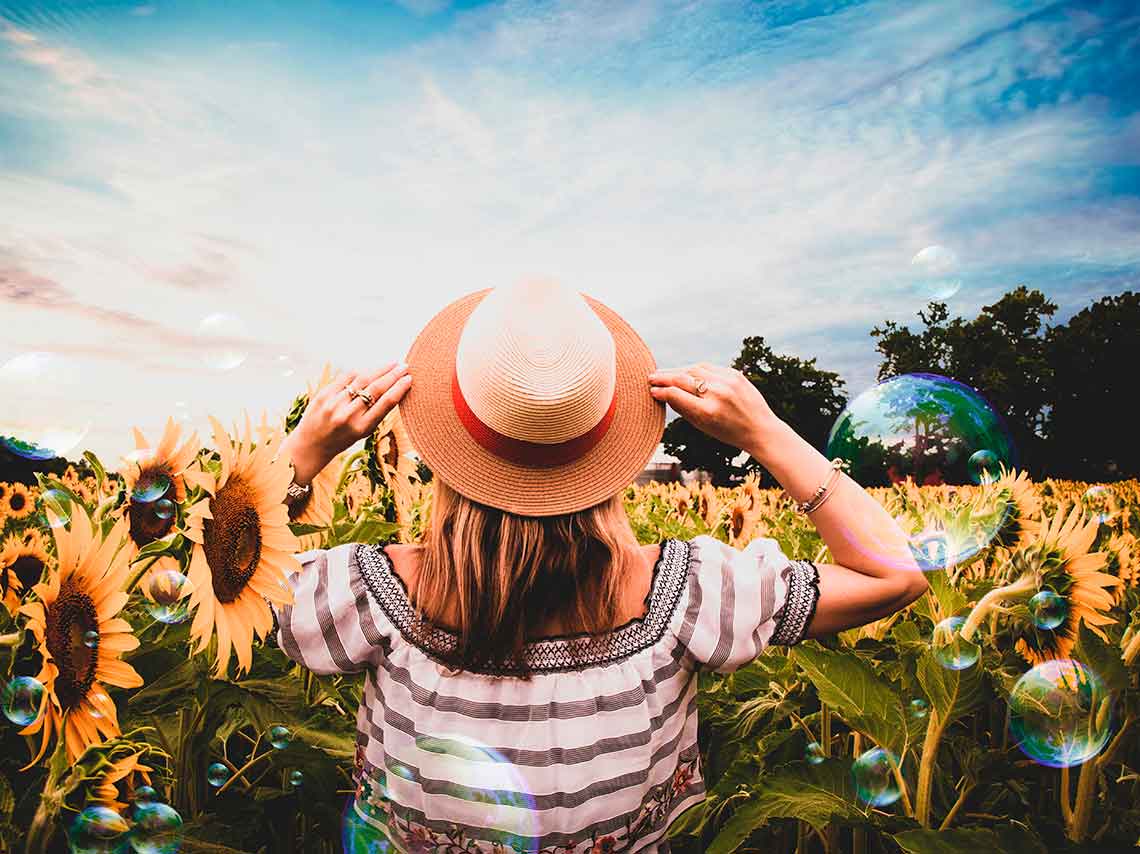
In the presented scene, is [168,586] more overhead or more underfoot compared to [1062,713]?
more overhead

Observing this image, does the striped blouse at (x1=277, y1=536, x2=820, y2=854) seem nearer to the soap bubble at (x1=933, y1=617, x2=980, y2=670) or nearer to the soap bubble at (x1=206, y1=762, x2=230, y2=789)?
the soap bubble at (x1=933, y1=617, x2=980, y2=670)

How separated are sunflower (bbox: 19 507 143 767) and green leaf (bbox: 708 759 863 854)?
1.15 metres

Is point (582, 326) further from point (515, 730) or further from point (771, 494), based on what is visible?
point (771, 494)

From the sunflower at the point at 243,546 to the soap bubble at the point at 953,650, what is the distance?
4.61 feet

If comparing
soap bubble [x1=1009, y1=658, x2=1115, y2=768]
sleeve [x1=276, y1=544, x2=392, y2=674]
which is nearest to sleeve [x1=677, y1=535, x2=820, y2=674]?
soap bubble [x1=1009, y1=658, x2=1115, y2=768]

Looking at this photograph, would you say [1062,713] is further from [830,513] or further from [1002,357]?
[1002,357]

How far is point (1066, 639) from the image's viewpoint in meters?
2.01

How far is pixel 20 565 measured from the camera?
62.4 inches

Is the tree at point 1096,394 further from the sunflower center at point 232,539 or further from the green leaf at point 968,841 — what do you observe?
the sunflower center at point 232,539

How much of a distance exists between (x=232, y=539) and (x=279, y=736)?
804mm

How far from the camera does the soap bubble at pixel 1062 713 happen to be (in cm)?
166

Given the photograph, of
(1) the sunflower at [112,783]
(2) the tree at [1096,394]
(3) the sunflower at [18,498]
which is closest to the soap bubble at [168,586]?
(1) the sunflower at [112,783]

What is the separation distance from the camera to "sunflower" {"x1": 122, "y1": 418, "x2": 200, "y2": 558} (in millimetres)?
1386

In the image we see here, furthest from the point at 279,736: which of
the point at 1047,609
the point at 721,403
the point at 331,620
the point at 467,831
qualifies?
the point at 1047,609
